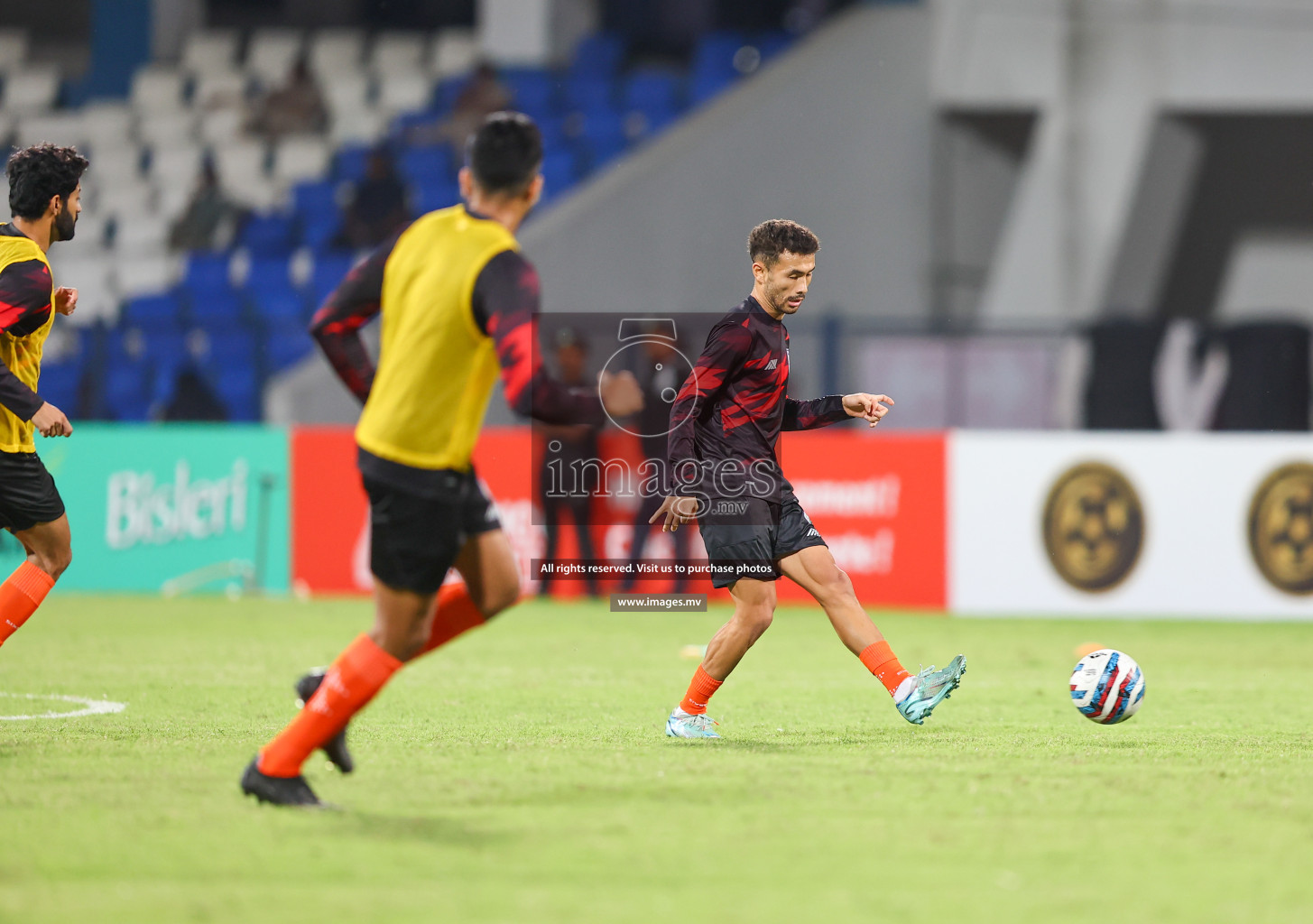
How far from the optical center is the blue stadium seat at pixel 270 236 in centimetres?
2080

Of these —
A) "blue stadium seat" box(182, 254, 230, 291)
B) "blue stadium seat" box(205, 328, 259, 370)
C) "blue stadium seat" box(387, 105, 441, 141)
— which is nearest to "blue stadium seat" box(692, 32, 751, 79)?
"blue stadium seat" box(387, 105, 441, 141)

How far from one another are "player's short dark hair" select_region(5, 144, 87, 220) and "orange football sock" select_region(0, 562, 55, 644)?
5.04 ft

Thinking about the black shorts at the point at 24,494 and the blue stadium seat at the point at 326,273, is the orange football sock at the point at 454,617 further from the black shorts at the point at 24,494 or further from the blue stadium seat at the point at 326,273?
the blue stadium seat at the point at 326,273

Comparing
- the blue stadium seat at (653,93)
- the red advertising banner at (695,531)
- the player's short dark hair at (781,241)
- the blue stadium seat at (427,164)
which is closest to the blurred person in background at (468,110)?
the blue stadium seat at (427,164)

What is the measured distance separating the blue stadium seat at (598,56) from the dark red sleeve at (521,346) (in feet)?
57.5

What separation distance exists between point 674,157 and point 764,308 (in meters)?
12.1

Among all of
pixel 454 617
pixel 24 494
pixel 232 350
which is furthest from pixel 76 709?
pixel 232 350

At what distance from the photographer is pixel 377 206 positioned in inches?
778

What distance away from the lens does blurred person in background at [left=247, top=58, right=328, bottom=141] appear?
22.4 metres

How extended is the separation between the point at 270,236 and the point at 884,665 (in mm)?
15395

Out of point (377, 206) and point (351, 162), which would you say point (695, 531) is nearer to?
point (377, 206)

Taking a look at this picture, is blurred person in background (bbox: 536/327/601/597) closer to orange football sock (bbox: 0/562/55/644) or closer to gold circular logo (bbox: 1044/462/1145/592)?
gold circular logo (bbox: 1044/462/1145/592)

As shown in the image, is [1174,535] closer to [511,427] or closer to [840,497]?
[840,497]

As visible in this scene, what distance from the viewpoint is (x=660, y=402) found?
15148 mm
